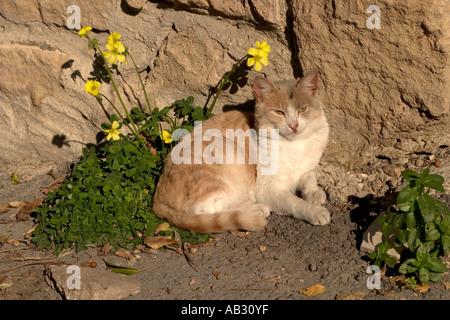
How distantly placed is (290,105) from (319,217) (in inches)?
36.4

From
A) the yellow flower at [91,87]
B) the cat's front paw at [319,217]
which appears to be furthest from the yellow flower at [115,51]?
the cat's front paw at [319,217]

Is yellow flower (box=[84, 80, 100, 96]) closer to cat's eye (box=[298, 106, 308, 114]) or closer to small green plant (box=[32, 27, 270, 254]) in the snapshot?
small green plant (box=[32, 27, 270, 254])

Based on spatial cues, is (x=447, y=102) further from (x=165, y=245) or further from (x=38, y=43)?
(x=38, y=43)

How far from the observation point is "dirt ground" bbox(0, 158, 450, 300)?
3.19m

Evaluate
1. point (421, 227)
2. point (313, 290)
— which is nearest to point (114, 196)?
point (313, 290)

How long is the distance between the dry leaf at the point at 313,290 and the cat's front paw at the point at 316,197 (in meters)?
0.92

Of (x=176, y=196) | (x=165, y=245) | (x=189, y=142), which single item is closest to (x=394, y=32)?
(x=189, y=142)

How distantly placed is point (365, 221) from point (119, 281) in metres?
1.90

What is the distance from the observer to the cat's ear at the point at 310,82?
381cm

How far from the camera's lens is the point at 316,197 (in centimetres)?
398

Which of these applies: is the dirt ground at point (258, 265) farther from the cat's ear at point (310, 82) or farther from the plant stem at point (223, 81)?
the plant stem at point (223, 81)

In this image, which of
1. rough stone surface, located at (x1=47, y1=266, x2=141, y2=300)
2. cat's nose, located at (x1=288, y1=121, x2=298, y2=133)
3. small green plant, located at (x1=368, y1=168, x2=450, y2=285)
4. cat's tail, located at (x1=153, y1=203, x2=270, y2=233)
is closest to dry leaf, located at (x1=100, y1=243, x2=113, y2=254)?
rough stone surface, located at (x1=47, y1=266, x2=141, y2=300)

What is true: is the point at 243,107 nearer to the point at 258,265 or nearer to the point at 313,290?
the point at 258,265

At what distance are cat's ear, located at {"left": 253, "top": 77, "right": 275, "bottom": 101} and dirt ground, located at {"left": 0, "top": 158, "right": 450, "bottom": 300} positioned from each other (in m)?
1.01
